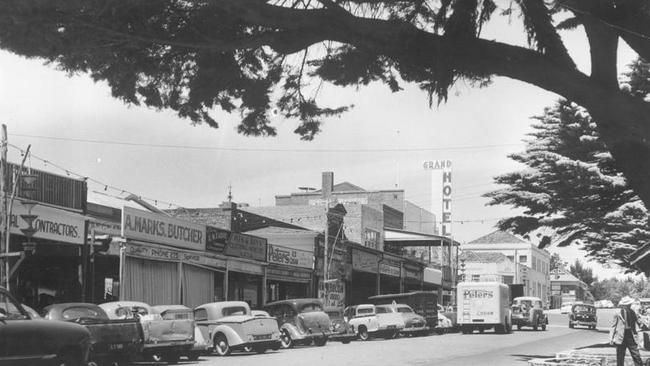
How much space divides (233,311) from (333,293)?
1984 cm

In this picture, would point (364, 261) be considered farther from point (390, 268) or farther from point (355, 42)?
point (355, 42)

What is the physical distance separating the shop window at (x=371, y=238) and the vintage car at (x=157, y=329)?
37489mm

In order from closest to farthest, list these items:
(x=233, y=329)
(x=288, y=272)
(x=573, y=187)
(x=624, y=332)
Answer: (x=624, y=332)
(x=573, y=187)
(x=233, y=329)
(x=288, y=272)

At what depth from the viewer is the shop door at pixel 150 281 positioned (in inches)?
1040

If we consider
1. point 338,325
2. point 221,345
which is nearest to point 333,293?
point 338,325

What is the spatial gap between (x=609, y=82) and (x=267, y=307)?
2193cm

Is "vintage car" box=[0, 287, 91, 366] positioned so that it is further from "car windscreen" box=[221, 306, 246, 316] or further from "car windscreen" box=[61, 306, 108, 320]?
"car windscreen" box=[221, 306, 246, 316]

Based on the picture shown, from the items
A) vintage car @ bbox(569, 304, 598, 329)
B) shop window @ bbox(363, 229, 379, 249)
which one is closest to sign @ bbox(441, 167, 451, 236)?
shop window @ bbox(363, 229, 379, 249)

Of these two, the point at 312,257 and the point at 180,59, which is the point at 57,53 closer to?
the point at 180,59

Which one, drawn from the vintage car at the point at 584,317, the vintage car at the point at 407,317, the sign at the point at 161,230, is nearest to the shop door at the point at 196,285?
the sign at the point at 161,230

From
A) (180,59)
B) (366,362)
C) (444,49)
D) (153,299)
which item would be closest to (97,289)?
(153,299)

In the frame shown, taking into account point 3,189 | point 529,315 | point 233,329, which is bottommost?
point 529,315

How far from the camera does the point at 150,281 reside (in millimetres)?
27500

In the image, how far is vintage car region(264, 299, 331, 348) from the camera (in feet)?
88.6
